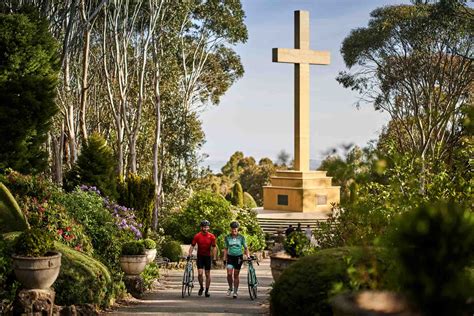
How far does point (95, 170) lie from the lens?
72.1ft

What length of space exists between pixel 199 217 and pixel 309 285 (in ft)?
57.8

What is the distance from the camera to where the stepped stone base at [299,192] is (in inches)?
1406

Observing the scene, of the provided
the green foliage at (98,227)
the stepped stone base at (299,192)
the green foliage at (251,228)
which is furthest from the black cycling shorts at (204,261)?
the stepped stone base at (299,192)

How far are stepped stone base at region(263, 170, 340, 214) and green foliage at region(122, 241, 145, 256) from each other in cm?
2027

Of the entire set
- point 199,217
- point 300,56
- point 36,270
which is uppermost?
point 300,56

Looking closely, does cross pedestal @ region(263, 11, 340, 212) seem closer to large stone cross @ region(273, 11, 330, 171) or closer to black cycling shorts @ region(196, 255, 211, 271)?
large stone cross @ region(273, 11, 330, 171)

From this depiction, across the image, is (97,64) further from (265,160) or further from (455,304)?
(455,304)

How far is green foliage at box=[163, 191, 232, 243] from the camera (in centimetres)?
2461

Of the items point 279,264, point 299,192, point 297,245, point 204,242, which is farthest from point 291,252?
point 299,192

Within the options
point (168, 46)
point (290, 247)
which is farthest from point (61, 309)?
point (168, 46)

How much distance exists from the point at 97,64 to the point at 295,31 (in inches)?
404

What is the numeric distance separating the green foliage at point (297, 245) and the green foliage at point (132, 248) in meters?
4.14

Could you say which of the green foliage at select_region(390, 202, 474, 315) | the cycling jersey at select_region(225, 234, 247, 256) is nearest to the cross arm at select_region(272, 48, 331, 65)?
the cycling jersey at select_region(225, 234, 247, 256)

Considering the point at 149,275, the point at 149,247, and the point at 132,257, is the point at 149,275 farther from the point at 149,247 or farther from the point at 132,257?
the point at 132,257
